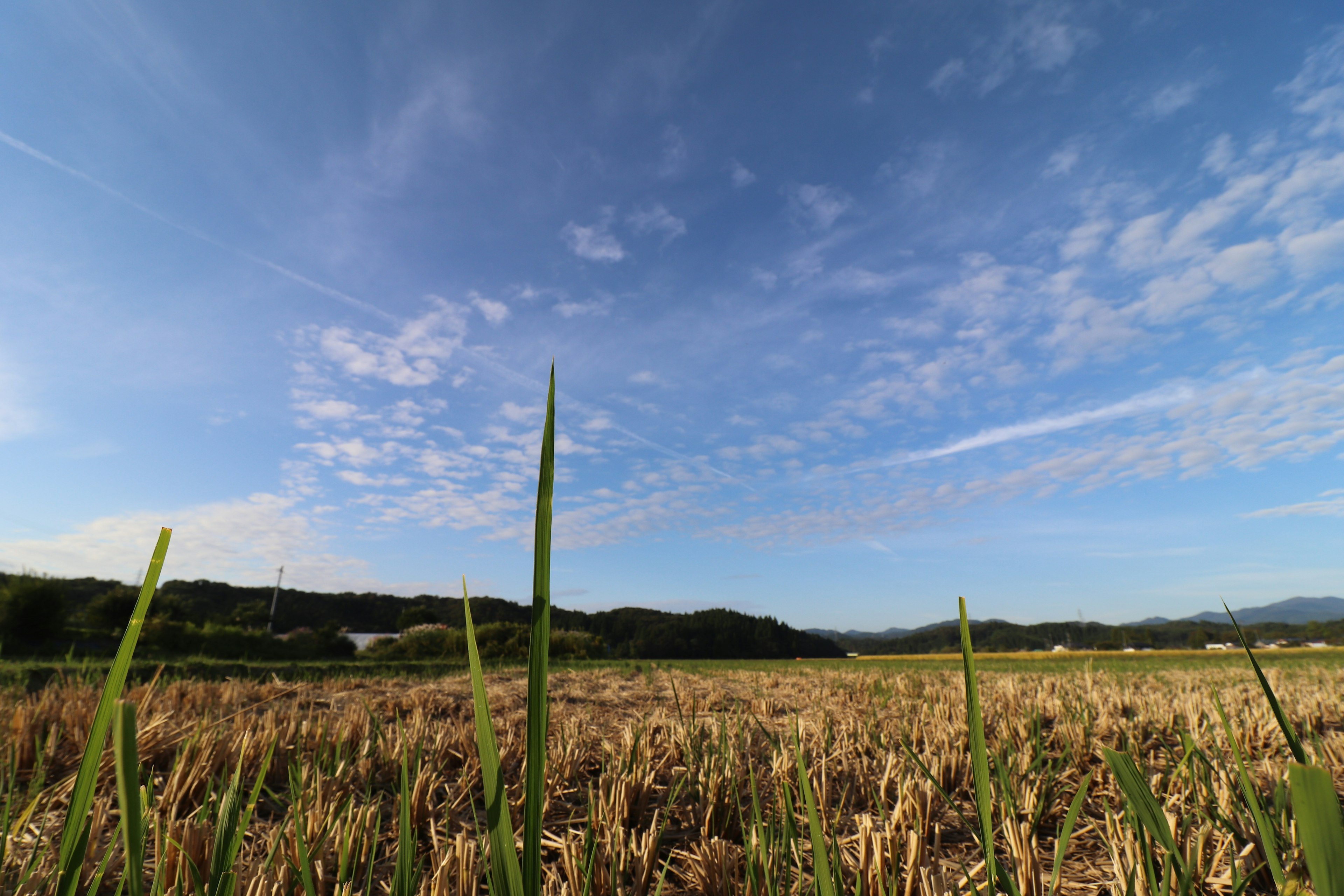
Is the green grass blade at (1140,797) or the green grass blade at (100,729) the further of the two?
the green grass blade at (1140,797)

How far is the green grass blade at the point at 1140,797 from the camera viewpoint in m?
0.72

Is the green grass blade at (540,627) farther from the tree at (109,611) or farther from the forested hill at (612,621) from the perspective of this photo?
the forested hill at (612,621)

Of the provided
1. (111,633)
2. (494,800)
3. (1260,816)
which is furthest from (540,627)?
(111,633)

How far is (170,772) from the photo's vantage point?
98.4 inches

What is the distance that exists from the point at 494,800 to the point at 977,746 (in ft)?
1.82

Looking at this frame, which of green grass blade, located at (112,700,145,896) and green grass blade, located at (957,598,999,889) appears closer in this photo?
green grass blade, located at (112,700,145,896)

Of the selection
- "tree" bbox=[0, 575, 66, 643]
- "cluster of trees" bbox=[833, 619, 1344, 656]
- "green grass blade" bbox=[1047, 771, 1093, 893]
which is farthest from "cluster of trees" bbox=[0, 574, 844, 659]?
"cluster of trees" bbox=[833, 619, 1344, 656]

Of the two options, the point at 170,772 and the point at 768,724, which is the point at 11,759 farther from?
the point at 768,724

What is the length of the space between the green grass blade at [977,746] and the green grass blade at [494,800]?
1.41 feet

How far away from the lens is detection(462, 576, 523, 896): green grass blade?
466mm

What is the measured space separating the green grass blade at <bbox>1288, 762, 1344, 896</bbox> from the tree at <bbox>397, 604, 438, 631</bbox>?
3049 cm

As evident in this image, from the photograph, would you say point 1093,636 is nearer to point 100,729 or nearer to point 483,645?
point 483,645

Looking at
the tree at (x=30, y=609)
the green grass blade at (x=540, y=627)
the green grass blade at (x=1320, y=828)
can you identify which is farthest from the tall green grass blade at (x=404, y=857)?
the tree at (x=30, y=609)

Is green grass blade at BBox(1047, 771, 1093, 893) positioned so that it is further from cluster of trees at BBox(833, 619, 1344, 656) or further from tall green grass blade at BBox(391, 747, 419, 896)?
cluster of trees at BBox(833, 619, 1344, 656)
